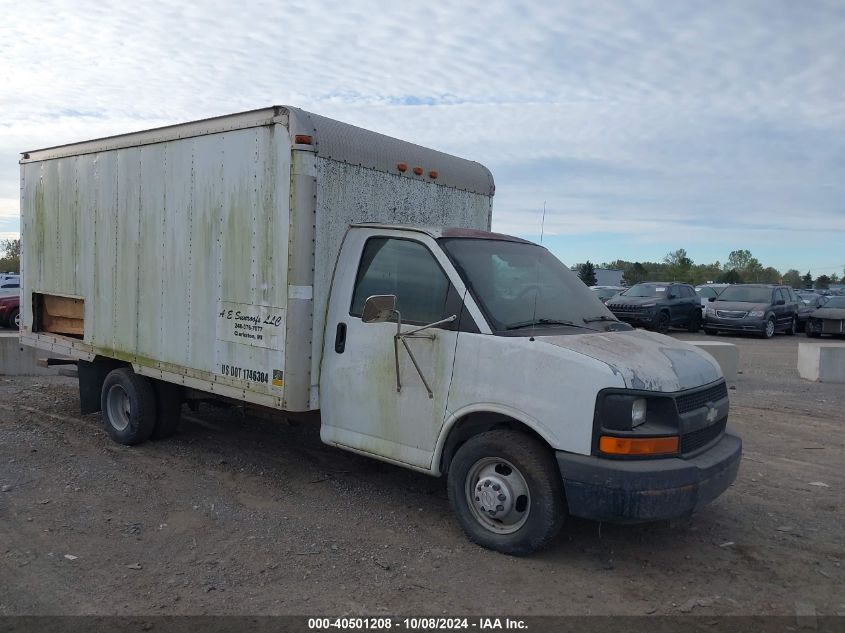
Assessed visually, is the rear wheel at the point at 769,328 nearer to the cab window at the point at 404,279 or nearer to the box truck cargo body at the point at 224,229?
the box truck cargo body at the point at 224,229

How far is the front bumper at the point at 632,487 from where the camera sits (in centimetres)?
400

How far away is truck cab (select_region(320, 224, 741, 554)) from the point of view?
4082mm

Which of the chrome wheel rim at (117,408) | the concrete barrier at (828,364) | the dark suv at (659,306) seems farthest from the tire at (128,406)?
the dark suv at (659,306)

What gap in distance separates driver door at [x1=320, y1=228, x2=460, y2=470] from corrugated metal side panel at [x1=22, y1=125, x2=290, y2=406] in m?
0.45

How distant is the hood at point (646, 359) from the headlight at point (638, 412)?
0.30ft

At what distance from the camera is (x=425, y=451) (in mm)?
4820

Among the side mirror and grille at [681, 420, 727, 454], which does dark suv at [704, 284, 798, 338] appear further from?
the side mirror

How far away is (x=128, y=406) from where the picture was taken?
23.2ft

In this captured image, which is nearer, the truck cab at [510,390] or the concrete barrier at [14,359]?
the truck cab at [510,390]

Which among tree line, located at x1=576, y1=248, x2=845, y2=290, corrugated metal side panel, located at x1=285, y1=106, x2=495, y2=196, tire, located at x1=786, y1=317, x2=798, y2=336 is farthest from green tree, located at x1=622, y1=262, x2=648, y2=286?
corrugated metal side panel, located at x1=285, y1=106, x2=495, y2=196

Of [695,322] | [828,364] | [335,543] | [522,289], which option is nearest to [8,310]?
[335,543]

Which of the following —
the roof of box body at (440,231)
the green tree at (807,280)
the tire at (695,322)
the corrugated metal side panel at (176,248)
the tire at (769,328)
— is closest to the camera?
the roof of box body at (440,231)

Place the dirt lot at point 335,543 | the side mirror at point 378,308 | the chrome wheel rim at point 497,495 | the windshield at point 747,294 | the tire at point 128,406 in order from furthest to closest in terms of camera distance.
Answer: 1. the windshield at point 747,294
2. the tire at point 128,406
3. the side mirror at point 378,308
4. the chrome wheel rim at point 497,495
5. the dirt lot at point 335,543

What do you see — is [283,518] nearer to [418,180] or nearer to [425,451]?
[425,451]
